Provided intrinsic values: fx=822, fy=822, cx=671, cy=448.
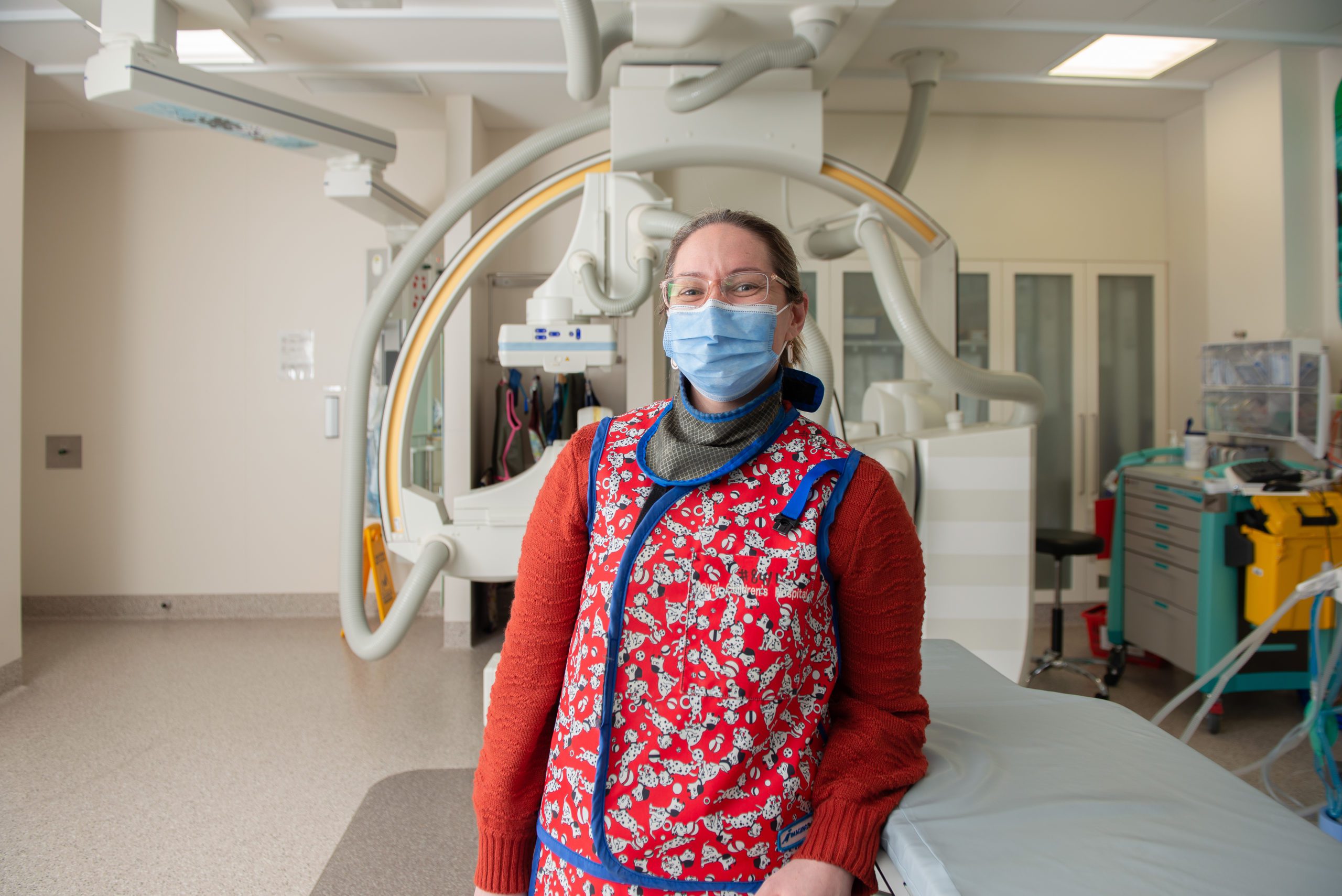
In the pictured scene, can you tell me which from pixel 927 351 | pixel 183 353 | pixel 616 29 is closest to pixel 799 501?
pixel 927 351

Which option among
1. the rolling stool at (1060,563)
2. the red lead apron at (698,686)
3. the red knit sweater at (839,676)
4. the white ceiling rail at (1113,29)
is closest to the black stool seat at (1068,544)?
the rolling stool at (1060,563)

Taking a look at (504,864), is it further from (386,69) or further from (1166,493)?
(386,69)

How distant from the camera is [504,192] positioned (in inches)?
182

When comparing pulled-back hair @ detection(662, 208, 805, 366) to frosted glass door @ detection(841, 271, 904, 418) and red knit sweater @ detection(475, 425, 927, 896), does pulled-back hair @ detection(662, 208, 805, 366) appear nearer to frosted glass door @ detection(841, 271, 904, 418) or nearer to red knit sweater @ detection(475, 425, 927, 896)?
red knit sweater @ detection(475, 425, 927, 896)

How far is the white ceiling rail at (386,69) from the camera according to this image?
3660mm

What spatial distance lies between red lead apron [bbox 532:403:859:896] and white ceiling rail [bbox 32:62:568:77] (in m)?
3.30

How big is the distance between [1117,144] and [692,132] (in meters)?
3.11

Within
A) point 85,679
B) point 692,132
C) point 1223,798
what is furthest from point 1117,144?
point 85,679

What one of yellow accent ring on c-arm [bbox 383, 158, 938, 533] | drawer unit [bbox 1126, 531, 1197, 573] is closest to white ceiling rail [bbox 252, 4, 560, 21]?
yellow accent ring on c-arm [bbox 383, 158, 938, 533]

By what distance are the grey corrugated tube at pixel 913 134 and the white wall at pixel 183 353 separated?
98.6 inches

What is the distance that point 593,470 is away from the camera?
1027 mm

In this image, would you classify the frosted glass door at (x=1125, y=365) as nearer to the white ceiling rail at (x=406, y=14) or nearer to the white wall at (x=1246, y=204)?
the white wall at (x=1246, y=204)

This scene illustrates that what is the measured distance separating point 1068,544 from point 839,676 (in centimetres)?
277

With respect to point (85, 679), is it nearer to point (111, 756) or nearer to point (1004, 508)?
point (111, 756)
